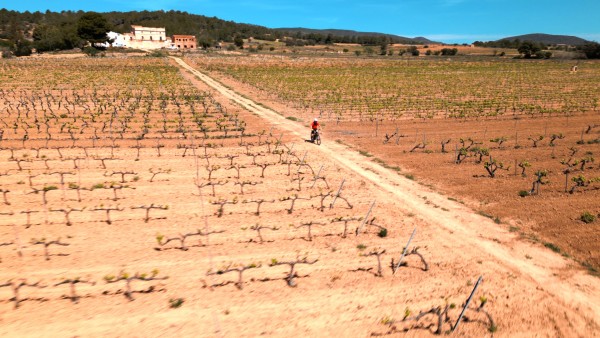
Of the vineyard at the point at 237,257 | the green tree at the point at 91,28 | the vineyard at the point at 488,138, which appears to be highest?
the green tree at the point at 91,28

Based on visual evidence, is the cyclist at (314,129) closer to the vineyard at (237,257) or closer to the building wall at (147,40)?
the vineyard at (237,257)

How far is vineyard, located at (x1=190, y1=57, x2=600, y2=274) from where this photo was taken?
14148 mm

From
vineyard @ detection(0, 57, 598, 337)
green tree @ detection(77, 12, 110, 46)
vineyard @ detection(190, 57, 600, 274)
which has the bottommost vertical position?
vineyard @ detection(0, 57, 598, 337)

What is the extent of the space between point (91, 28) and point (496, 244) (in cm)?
13374

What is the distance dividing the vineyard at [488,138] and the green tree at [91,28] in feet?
278

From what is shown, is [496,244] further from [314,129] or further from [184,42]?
[184,42]

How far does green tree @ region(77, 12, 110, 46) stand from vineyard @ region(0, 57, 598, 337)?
386 ft

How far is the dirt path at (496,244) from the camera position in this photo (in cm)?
972

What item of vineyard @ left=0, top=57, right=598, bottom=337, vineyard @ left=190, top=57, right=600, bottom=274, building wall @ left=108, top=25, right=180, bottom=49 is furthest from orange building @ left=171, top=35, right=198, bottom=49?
vineyard @ left=0, top=57, right=598, bottom=337

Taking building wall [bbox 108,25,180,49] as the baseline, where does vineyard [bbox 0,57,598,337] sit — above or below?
below

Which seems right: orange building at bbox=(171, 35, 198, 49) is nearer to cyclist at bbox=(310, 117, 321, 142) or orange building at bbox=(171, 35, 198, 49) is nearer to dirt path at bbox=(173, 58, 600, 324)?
cyclist at bbox=(310, 117, 321, 142)

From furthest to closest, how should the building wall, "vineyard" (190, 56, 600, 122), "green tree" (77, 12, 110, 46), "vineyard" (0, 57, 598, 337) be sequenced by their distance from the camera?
the building wall
"green tree" (77, 12, 110, 46)
"vineyard" (190, 56, 600, 122)
"vineyard" (0, 57, 598, 337)

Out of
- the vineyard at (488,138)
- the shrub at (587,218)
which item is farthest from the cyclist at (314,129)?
the shrub at (587,218)

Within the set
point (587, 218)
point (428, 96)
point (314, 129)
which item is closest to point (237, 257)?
point (587, 218)
